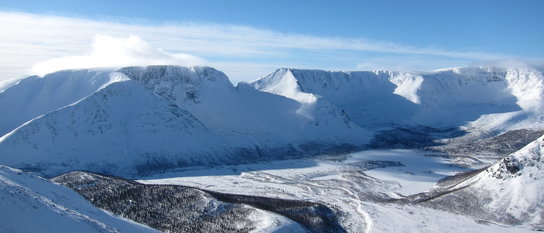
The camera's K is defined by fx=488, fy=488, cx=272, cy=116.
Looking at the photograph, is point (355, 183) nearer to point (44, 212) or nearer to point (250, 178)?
point (250, 178)

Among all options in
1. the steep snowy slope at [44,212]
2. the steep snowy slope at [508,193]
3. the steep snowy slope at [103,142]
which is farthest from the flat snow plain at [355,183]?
the steep snowy slope at [44,212]

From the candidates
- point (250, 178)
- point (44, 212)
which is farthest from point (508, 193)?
point (44, 212)

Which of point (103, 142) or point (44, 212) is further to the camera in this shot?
point (103, 142)

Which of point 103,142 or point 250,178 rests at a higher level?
point 103,142

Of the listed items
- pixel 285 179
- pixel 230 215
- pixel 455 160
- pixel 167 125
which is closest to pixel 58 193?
pixel 230 215

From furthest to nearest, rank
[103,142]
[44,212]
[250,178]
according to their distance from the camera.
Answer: [103,142] → [250,178] → [44,212]

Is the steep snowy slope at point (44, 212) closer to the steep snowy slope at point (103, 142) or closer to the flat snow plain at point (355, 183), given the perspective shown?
the flat snow plain at point (355, 183)

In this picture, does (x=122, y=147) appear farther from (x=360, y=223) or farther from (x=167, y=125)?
(x=360, y=223)
